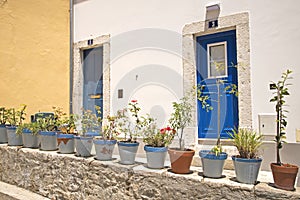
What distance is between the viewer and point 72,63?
565 cm

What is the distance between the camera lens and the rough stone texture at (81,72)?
491 cm

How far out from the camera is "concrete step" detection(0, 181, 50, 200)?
296 cm

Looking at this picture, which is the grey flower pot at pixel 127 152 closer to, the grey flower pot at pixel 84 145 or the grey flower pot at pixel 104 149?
the grey flower pot at pixel 104 149

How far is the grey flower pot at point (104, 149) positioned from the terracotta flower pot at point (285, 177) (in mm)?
1686

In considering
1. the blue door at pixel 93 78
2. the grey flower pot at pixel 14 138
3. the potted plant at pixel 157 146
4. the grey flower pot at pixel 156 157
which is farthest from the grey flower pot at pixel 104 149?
the blue door at pixel 93 78

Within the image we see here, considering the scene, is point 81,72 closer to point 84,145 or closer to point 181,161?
point 84,145

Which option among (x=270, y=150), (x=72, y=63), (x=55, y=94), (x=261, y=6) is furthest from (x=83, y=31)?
(x=270, y=150)

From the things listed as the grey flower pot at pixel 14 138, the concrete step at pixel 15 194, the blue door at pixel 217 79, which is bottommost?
the concrete step at pixel 15 194

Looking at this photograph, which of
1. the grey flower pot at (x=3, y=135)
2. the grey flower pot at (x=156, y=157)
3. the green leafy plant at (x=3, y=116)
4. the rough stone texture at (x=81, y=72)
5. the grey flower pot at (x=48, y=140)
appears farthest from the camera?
the rough stone texture at (x=81, y=72)

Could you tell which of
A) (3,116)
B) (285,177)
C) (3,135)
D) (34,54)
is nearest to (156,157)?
(285,177)

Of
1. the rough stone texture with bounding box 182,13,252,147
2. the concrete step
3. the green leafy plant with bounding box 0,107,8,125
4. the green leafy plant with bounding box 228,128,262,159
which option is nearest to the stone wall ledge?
the concrete step

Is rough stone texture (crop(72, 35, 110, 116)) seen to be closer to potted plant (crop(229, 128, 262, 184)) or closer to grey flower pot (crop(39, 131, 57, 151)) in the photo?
grey flower pot (crop(39, 131, 57, 151))

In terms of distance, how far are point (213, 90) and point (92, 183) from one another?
7.50 feet

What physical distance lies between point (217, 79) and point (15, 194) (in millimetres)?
3241
